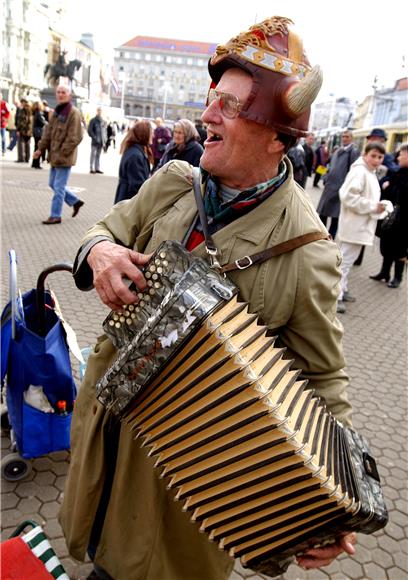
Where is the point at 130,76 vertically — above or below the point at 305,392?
above

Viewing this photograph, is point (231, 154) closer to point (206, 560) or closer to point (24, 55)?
point (206, 560)

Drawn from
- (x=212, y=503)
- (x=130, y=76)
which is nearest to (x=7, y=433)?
(x=212, y=503)

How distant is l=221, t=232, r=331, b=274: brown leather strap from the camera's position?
1465 mm

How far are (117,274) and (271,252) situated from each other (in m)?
0.50

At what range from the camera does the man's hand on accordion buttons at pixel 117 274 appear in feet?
4.48

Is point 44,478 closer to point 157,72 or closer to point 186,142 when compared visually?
point 186,142

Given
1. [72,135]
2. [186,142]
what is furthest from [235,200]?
[72,135]

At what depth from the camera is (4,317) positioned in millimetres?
2727

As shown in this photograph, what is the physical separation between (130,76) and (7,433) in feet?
456

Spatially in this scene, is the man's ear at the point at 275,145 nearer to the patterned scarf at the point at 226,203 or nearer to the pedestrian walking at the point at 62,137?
the patterned scarf at the point at 226,203

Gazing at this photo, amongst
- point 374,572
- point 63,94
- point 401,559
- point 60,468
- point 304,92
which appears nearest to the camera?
point 304,92

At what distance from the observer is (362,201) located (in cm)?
592

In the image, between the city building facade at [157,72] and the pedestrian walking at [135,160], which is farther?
the city building facade at [157,72]

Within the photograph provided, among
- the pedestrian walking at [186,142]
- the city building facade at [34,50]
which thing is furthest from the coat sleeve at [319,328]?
the city building facade at [34,50]
